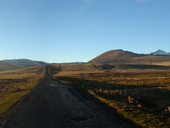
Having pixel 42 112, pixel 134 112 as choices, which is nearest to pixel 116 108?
pixel 134 112

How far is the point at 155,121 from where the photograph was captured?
25.8 metres

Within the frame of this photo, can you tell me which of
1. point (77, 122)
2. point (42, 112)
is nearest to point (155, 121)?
point (77, 122)

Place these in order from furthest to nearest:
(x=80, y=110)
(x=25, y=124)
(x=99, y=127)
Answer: (x=80, y=110), (x=25, y=124), (x=99, y=127)

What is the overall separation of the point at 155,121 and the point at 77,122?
19.3 ft

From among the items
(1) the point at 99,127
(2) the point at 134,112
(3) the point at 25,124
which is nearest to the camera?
(1) the point at 99,127

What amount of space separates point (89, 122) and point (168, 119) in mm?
6162

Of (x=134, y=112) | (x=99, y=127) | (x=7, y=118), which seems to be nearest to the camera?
(x=99, y=127)

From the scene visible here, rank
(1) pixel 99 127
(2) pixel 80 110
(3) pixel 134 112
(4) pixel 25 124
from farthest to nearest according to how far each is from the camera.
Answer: (2) pixel 80 110
(3) pixel 134 112
(4) pixel 25 124
(1) pixel 99 127

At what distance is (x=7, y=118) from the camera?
29016 mm

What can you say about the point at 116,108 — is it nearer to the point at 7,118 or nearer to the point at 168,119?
the point at 168,119

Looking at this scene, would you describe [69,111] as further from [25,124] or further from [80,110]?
Result: [25,124]

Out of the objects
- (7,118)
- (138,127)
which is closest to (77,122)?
(138,127)

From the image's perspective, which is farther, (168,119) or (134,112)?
(134,112)

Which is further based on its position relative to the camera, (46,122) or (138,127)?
(46,122)
